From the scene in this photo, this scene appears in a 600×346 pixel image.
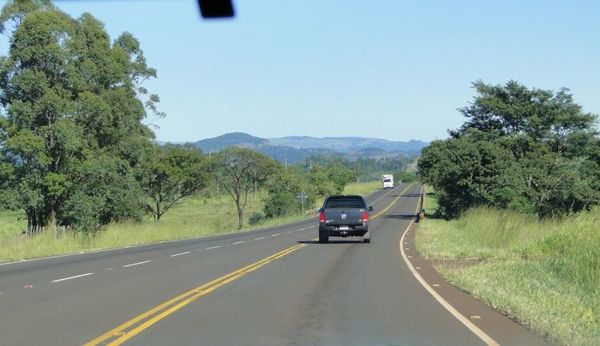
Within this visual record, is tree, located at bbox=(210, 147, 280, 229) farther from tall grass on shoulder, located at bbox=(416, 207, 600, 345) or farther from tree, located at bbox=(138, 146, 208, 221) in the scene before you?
tall grass on shoulder, located at bbox=(416, 207, 600, 345)

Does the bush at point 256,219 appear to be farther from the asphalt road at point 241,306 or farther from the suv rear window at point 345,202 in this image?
the asphalt road at point 241,306

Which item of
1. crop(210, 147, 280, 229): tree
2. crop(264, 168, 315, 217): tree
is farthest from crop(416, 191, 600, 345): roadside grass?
crop(264, 168, 315, 217): tree

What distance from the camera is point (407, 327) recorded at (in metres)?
9.56

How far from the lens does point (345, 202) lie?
29844 millimetres

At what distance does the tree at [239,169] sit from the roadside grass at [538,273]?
141ft

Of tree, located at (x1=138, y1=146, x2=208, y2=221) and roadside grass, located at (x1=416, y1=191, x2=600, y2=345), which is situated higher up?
tree, located at (x1=138, y1=146, x2=208, y2=221)

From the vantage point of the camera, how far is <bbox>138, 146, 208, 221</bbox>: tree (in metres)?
58.6

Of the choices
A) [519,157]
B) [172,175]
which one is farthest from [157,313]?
[519,157]

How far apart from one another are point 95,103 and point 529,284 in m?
31.3

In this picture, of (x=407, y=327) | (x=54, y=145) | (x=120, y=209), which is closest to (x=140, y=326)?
(x=407, y=327)

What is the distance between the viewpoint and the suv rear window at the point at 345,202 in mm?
29375

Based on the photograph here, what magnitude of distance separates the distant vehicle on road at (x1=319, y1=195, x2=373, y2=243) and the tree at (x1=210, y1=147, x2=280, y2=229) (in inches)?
1437

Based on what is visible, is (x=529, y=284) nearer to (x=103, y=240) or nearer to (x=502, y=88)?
(x=103, y=240)

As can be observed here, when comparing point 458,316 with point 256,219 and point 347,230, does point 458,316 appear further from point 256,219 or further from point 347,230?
point 256,219
